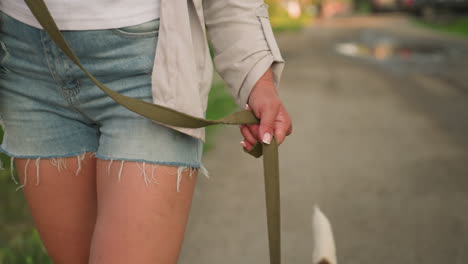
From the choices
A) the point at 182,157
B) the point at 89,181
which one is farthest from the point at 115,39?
the point at 89,181

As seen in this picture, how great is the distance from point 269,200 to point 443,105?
237 inches

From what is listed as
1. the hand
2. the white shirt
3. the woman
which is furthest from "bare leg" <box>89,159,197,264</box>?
the white shirt

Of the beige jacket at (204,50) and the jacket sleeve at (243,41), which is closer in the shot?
the beige jacket at (204,50)

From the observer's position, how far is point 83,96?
1.43 metres

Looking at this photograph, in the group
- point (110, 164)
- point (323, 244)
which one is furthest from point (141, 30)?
point (323, 244)

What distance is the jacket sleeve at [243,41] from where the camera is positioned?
58.7 inches

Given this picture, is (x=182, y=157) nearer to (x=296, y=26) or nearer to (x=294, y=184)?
(x=294, y=184)

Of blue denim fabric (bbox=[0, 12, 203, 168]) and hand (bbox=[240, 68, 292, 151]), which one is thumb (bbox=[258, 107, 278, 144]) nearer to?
hand (bbox=[240, 68, 292, 151])

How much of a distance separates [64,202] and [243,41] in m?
0.69

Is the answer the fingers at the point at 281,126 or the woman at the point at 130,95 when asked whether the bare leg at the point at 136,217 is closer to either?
the woman at the point at 130,95

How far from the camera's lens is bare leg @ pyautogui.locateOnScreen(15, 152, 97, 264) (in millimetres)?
1562

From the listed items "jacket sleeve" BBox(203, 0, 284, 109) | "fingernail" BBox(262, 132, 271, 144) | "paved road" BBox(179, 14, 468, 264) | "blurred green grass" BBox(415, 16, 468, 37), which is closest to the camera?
"fingernail" BBox(262, 132, 271, 144)

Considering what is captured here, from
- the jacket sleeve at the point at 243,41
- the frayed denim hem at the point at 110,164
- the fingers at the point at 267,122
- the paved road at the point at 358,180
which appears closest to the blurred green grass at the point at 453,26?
the paved road at the point at 358,180

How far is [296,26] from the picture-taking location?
20.9 m
